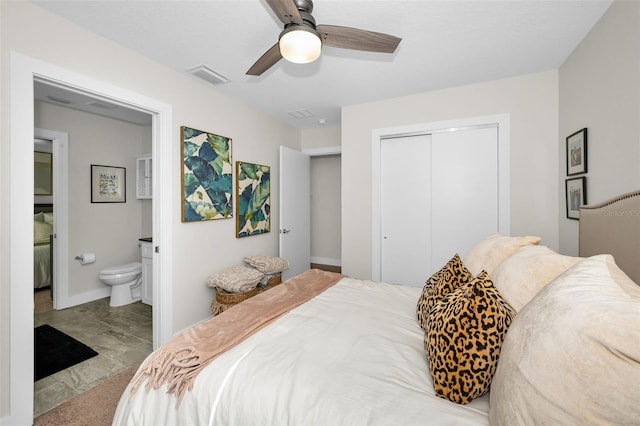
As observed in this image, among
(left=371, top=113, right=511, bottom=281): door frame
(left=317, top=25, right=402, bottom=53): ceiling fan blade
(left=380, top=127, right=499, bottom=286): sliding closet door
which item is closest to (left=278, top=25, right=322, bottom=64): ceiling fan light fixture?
(left=317, top=25, right=402, bottom=53): ceiling fan blade

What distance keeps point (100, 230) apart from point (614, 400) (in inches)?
192

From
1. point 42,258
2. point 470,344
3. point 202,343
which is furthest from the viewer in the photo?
point 42,258

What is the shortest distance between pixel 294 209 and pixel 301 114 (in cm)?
134

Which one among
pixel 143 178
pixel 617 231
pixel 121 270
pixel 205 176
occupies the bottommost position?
pixel 121 270

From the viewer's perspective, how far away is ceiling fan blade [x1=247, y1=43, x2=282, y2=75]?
5.68ft

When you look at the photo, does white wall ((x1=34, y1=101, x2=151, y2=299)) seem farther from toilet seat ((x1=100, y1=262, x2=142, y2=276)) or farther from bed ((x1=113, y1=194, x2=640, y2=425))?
bed ((x1=113, y1=194, x2=640, y2=425))

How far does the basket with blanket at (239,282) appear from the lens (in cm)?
286

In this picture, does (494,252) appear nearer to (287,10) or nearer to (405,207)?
(287,10)

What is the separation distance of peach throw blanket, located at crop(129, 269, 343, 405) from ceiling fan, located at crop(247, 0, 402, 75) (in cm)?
144

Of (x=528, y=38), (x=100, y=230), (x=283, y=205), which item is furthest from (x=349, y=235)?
(x=100, y=230)

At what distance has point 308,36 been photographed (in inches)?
57.4

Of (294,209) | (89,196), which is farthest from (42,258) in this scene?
(294,209)

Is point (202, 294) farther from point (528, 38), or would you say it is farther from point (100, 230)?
point (528, 38)

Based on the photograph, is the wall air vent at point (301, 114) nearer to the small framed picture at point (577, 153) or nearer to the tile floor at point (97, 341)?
the small framed picture at point (577, 153)
